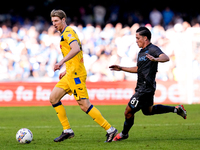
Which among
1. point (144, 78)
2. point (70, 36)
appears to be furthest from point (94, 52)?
point (70, 36)

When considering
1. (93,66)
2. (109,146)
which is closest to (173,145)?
(109,146)

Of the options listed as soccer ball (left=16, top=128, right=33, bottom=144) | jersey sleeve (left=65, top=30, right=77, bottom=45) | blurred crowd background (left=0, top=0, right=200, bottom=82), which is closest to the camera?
jersey sleeve (left=65, top=30, right=77, bottom=45)

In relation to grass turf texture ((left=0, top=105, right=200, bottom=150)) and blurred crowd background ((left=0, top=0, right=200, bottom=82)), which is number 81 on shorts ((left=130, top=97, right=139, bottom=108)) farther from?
blurred crowd background ((left=0, top=0, right=200, bottom=82))

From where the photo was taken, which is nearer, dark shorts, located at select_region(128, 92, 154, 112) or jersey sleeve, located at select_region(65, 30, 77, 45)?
jersey sleeve, located at select_region(65, 30, 77, 45)

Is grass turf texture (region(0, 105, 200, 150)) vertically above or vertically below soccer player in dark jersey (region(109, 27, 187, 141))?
below

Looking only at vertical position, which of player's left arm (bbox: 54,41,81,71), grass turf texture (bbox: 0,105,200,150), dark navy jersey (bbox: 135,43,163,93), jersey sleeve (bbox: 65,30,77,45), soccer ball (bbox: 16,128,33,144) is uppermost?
jersey sleeve (bbox: 65,30,77,45)

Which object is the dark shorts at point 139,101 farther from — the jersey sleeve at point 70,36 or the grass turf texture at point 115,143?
the jersey sleeve at point 70,36

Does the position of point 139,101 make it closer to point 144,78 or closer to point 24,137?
point 144,78

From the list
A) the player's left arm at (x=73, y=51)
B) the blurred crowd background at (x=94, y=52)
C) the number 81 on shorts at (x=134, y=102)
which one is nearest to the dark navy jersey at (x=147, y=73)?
the number 81 on shorts at (x=134, y=102)

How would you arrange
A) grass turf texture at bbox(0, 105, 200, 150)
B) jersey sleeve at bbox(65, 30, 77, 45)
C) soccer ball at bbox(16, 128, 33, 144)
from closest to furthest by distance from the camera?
1. grass turf texture at bbox(0, 105, 200, 150)
2. jersey sleeve at bbox(65, 30, 77, 45)
3. soccer ball at bbox(16, 128, 33, 144)

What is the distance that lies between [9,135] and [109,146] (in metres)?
2.25

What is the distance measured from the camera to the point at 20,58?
1426cm

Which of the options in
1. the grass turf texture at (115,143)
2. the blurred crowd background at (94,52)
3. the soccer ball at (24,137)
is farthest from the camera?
the blurred crowd background at (94,52)

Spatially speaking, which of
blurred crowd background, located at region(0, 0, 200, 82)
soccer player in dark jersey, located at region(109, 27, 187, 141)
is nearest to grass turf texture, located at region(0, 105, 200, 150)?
soccer player in dark jersey, located at region(109, 27, 187, 141)
